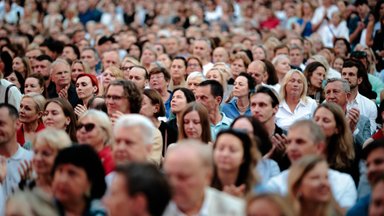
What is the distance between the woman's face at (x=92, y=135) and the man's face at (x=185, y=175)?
2.24 meters

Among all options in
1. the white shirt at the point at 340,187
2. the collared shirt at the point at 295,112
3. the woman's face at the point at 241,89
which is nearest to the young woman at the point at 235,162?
the white shirt at the point at 340,187

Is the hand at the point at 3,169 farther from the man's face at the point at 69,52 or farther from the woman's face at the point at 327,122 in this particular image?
the man's face at the point at 69,52

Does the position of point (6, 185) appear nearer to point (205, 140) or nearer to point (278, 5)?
point (205, 140)

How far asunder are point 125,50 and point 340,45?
5015 mm

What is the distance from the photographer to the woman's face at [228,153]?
700 centimetres

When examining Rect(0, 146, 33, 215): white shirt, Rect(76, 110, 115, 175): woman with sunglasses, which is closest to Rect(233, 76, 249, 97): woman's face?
Rect(76, 110, 115, 175): woman with sunglasses

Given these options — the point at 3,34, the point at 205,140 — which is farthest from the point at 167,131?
the point at 3,34

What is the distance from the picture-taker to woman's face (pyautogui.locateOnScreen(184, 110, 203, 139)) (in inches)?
363

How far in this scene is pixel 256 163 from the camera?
7.19 meters

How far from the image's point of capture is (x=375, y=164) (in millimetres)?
6887

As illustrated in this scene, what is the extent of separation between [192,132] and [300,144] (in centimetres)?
196

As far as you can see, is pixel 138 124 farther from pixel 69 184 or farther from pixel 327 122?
pixel 327 122

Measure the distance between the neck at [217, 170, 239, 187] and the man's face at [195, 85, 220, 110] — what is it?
4.09m

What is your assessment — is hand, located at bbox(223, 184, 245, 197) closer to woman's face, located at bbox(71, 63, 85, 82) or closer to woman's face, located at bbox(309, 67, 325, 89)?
woman's face, located at bbox(309, 67, 325, 89)
